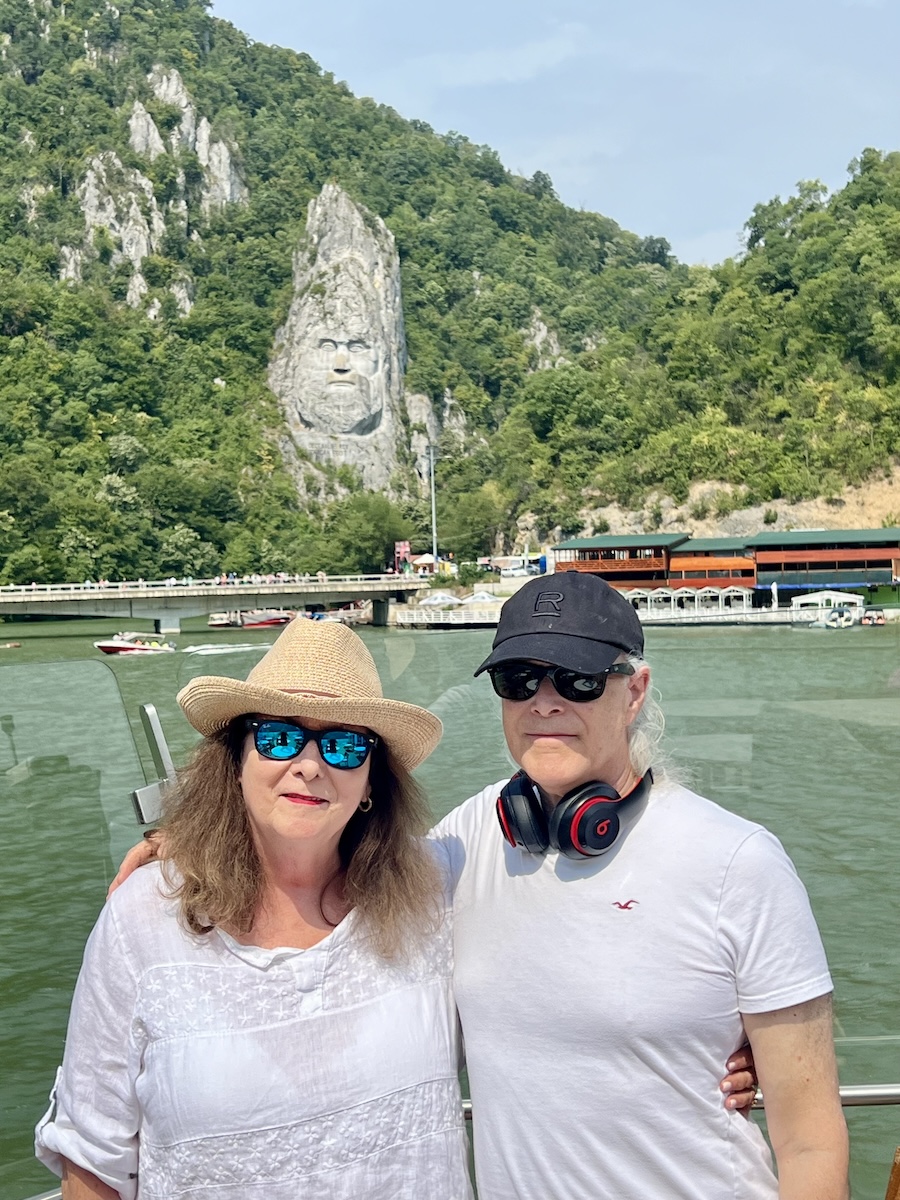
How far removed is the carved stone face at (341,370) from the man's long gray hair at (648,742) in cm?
10352

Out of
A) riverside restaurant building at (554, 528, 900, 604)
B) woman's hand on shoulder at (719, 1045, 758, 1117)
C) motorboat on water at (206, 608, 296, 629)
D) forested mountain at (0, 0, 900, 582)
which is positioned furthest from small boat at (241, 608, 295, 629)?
woman's hand on shoulder at (719, 1045, 758, 1117)

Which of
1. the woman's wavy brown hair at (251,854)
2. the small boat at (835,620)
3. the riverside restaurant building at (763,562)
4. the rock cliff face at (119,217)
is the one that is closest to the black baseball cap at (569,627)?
the woman's wavy brown hair at (251,854)

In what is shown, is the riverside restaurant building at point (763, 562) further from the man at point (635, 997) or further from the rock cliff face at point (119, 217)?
the rock cliff face at point (119, 217)

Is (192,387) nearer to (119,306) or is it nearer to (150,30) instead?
(119,306)

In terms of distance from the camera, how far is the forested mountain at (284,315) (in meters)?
74.1

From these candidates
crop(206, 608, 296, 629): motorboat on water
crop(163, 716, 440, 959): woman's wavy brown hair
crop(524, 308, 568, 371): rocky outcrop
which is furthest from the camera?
crop(524, 308, 568, 371): rocky outcrop

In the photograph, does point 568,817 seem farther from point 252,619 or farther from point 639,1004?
point 252,619

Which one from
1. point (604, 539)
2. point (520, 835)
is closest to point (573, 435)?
point (604, 539)

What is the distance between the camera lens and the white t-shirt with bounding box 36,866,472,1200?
1668 millimetres

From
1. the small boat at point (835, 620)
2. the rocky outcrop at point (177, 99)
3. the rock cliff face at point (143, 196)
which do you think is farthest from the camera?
the rocky outcrop at point (177, 99)

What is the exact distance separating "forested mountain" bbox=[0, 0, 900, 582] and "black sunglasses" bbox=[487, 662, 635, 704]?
6595 cm

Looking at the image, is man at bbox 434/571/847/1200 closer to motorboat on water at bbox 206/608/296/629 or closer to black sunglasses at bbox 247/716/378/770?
black sunglasses at bbox 247/716/378/770

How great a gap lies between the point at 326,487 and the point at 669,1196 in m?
100

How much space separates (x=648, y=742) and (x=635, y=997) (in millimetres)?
379
